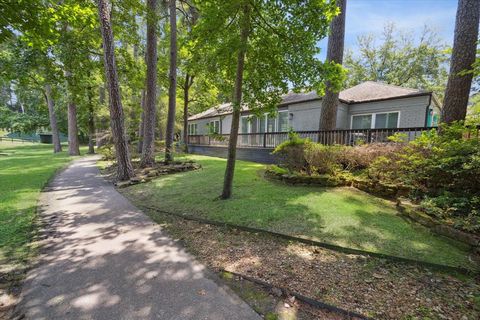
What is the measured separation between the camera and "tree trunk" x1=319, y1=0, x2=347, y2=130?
30.7 ft

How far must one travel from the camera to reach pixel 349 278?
9.31 ft

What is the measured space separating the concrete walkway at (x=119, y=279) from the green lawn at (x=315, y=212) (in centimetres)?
152

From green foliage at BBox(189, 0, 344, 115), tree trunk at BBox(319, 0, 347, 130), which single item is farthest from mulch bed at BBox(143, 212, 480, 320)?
tree trunk at BBox(319, 0, 347, 130)

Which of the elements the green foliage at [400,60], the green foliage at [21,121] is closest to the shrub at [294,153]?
the green foliage at [400,60]

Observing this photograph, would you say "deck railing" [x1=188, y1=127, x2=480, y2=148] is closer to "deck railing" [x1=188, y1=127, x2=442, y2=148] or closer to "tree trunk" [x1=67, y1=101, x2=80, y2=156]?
"deck railing" [x1=188, y1=127, x2=442, y2=148]

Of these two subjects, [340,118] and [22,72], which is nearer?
[22,72]

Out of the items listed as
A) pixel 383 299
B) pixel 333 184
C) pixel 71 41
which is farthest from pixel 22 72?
pixel 383 299

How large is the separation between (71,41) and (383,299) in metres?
12.0

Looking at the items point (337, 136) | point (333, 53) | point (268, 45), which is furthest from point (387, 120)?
point (268, 45)

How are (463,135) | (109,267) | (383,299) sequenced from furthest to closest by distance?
1. (463,135)
2. (109,267)
3. (383,299)

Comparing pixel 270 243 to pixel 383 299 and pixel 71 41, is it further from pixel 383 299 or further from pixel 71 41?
pixel 71 41

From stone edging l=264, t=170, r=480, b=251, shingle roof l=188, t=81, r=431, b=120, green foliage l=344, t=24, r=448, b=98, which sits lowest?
stone edging l=264, t=170, r=480, b=251

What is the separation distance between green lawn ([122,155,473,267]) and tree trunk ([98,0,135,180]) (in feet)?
4.54

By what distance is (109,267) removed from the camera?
10.3 feet
